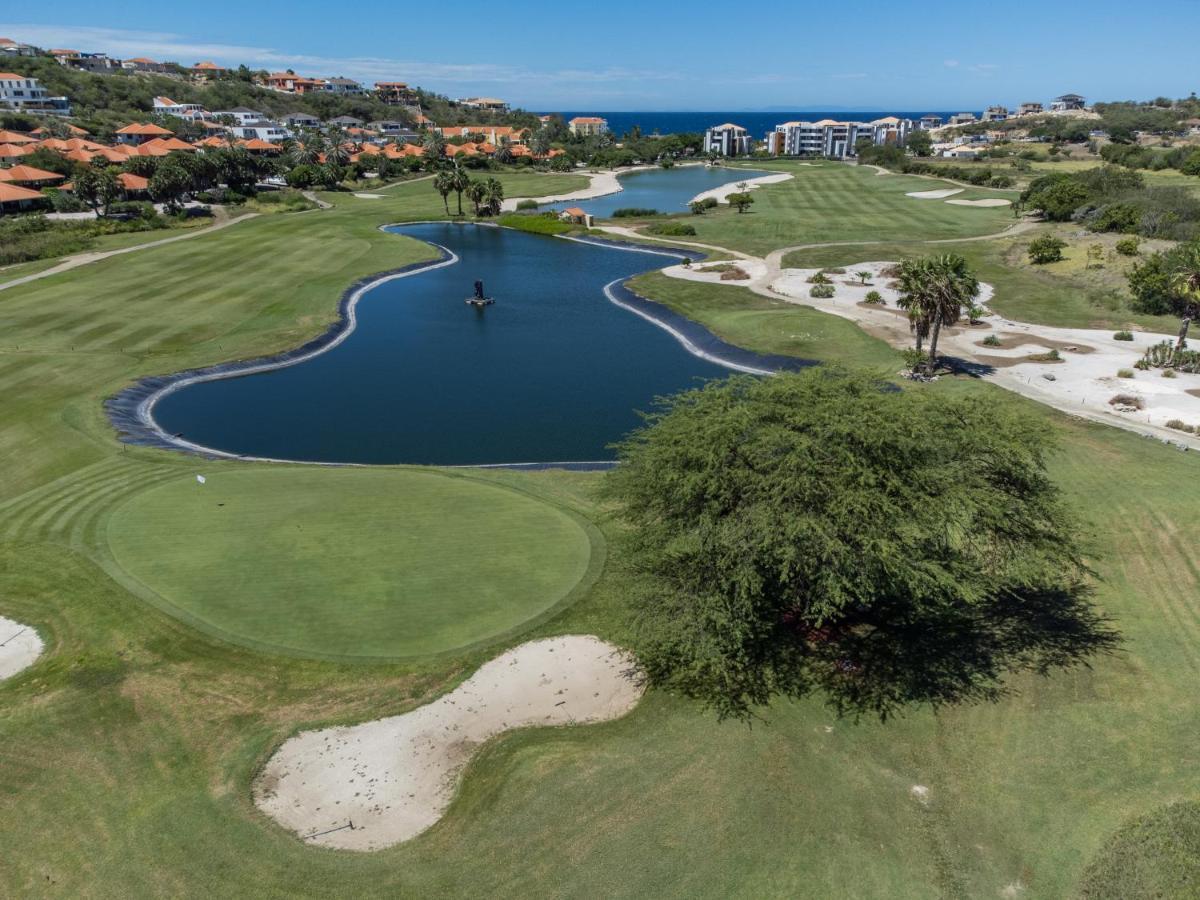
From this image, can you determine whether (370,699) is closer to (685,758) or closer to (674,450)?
(685,758)

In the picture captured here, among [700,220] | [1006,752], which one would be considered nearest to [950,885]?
[1006,752]

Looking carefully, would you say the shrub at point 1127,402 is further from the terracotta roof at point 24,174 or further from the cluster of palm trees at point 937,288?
the terracotta roof at point 24,174

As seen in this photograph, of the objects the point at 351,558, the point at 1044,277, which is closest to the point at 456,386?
the point at 351,558

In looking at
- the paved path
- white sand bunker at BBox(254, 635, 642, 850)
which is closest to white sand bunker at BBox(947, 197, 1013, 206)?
the paved path

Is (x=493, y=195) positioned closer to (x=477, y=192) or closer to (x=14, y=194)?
(x=477, y=192)

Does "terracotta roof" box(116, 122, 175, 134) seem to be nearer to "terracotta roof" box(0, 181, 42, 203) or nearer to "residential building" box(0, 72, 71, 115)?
"residential building" box(0, 72, 71, 115)

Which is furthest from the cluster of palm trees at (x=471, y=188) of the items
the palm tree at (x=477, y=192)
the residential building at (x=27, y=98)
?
the residential building at (x=27, y=98)

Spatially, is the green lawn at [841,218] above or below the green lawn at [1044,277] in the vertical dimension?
above
